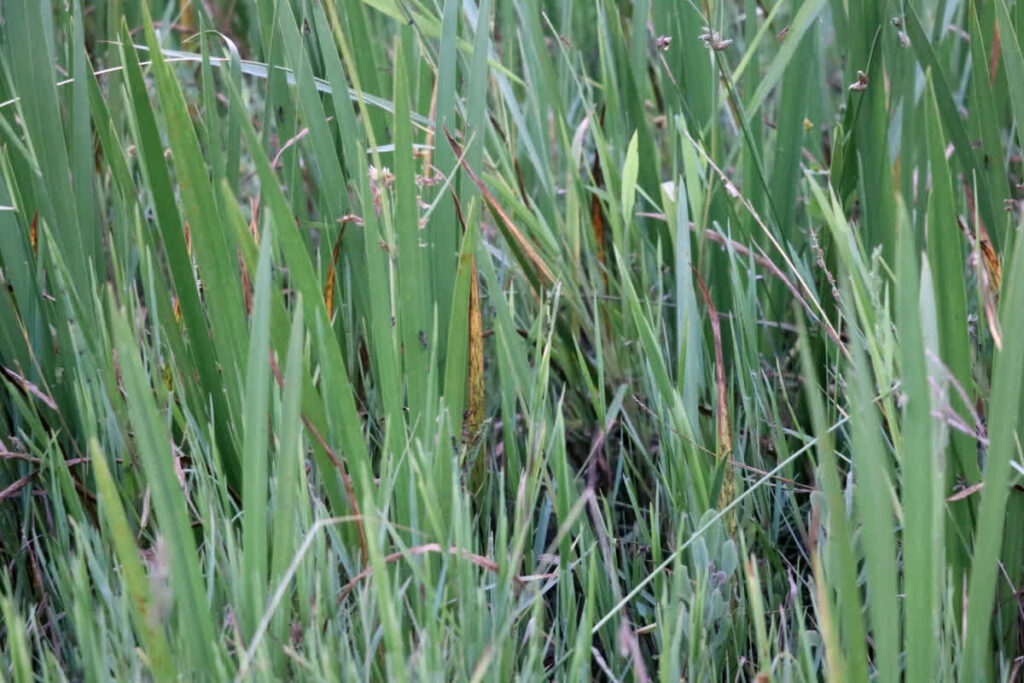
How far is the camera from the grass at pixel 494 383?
1.81 ft

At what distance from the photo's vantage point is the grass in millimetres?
551

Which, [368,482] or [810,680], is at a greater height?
[368,482]

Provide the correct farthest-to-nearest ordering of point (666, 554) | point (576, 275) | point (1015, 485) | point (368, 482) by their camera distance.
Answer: point (576, 275) → point (666, 554) → point (1015, 485) → point (368, 482)

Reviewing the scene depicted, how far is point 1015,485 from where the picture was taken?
0.74 meters

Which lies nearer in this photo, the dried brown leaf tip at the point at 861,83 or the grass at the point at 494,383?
the grass at the point at 494,383

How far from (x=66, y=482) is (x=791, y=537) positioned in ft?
1.90

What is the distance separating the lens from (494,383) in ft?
3.43

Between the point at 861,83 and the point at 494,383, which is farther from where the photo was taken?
the point at 494,383

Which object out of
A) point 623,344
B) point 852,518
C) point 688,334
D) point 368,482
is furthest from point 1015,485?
point 368,482

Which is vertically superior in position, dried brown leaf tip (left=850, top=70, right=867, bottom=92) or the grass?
dried brown leaf tip (left=850, top=70, right=867, bottom=92)

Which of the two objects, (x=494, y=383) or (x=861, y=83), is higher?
(x=861, y=83)

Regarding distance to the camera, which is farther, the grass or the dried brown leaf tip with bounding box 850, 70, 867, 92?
the dried brown leaf tip with bounding box 850, 70, 867, 92

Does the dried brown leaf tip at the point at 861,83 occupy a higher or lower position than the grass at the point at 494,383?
higher

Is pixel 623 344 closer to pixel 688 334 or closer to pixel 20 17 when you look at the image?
pixel 688 334
